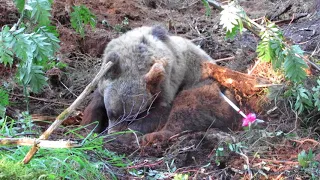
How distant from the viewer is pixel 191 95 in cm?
635

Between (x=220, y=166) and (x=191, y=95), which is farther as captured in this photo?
(x=191, y=95)

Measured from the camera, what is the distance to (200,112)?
20.0 ft

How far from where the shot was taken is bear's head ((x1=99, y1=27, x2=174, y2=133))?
596 centimetres

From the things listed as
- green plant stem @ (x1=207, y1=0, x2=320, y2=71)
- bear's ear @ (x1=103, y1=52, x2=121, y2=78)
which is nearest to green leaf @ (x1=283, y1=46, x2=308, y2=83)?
green plant stem @ (x1=207, y1=0, x2=320, y2=71)

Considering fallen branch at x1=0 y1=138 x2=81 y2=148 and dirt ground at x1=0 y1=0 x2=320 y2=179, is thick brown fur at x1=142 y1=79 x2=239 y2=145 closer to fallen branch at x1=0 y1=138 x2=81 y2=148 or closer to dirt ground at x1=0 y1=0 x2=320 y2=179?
dirt ground at x1=0 y1=0 x2=320 y2=179

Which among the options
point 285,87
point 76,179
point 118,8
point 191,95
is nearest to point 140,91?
point 191,95

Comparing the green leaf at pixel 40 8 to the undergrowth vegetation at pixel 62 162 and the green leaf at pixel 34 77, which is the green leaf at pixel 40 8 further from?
the undergrowth vegetation at pixel 62 162

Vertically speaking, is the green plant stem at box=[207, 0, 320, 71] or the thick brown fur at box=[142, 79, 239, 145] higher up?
the green plant stem at box=[207, 0, 320, 71]

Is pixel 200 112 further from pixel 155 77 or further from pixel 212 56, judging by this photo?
pixel 212 56

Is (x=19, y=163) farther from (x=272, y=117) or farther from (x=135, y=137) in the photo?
(x=272, y=117)

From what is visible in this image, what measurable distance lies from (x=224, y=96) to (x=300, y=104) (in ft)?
3.46

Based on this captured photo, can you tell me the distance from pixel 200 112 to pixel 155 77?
0.68 m

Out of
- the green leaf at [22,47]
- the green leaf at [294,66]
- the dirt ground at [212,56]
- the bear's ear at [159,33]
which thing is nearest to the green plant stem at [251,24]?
the green leaf at [294,66]

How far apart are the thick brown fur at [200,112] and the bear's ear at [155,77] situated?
0.35 m
